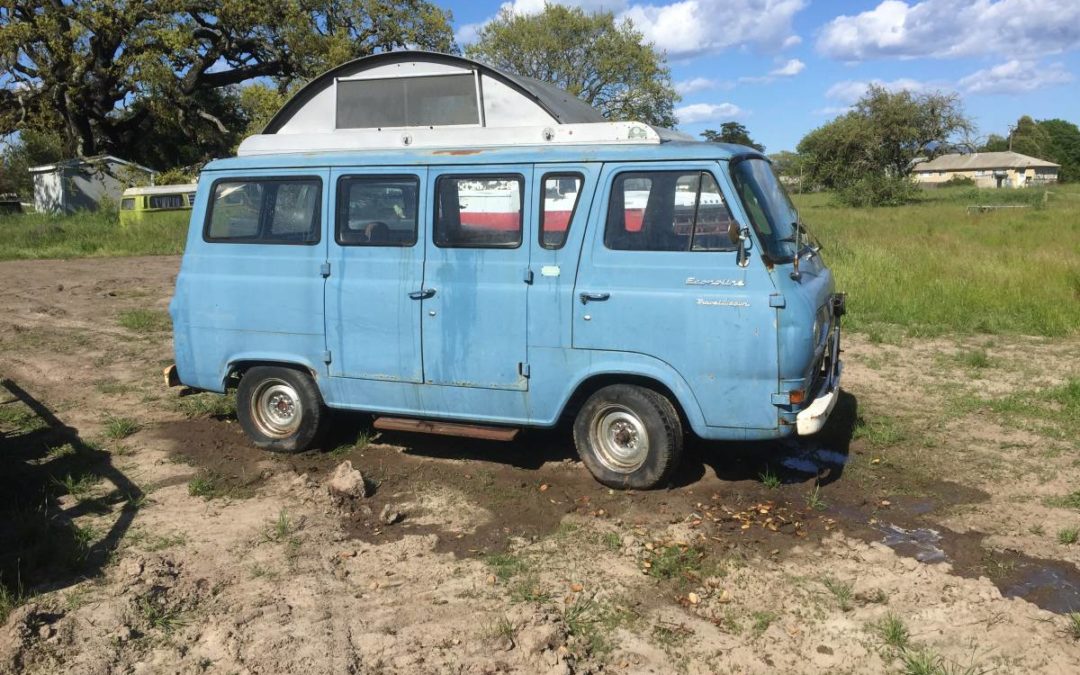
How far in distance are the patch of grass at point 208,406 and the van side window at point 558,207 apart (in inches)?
136

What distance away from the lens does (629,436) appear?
5832 mm

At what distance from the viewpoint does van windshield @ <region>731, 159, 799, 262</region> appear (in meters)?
5.37

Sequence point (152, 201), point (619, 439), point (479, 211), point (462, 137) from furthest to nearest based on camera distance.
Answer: point (152, 201), point (462, 137), point (479, 211), point (619, 439)

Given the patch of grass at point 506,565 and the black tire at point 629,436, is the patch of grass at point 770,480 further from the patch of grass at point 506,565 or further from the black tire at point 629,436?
the patch of grass at point 506,565

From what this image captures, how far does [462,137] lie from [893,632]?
419 cm

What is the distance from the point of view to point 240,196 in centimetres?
659

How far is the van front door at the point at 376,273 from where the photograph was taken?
605cm

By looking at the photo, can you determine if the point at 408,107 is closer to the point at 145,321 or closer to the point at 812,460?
the point at 812,460

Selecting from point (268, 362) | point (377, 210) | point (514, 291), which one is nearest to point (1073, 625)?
point (514, 291)

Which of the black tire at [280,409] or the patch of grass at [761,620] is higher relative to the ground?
the black tire at [280,409]

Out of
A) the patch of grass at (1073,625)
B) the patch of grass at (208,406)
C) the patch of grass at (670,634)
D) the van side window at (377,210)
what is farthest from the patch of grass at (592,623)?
the patch of grass at (208,406)

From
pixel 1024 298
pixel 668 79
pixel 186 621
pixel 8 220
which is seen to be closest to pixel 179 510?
pixel 186 621

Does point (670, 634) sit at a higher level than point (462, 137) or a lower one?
lower

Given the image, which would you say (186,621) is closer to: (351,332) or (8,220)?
(351,332)
